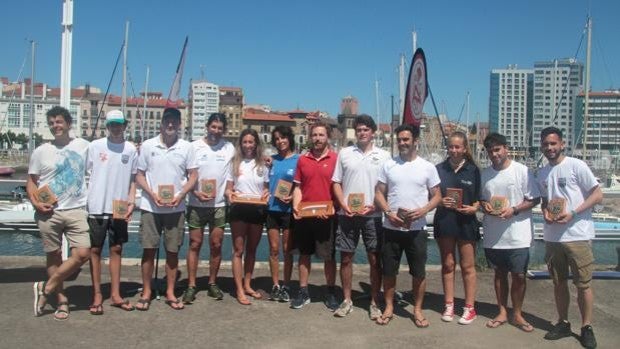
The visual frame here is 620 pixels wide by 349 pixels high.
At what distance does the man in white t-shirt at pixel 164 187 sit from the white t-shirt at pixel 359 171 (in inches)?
57.1

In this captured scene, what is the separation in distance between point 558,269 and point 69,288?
4945 millimetres

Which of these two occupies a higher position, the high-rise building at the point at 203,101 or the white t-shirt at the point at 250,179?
the high-rise building at the point at 203,101

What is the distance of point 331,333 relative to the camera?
4789mm

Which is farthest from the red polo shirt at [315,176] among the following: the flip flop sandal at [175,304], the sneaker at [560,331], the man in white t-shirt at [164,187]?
the sneaker at [560,331]

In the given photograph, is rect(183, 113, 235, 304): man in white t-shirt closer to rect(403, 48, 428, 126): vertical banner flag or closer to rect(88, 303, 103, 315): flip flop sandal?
rect(88, 303, 103, 315): flip flop sandal

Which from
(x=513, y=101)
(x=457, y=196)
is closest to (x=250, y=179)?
(x=457, y=196)

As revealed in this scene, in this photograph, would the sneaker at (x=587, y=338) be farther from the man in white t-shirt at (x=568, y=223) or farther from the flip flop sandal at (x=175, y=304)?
the flip flop sandal at (x=175, y=304)

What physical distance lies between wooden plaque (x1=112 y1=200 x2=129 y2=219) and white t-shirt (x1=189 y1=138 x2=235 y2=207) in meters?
0.66

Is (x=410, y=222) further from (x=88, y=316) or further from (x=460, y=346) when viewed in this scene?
(x=88, y=316)

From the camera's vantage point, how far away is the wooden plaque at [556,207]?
4.80 meters

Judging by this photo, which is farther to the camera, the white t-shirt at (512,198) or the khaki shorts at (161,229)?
the khaki shorts at (161,229)

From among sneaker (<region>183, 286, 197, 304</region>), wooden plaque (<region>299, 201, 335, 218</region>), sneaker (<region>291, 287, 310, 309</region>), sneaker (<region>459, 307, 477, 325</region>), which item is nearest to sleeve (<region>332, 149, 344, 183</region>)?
wooden plaque (<region>299, 201, 335, 218</region>)

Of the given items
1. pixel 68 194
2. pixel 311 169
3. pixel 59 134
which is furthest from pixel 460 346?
pixel 59 134

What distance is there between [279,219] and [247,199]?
15.6 inches
